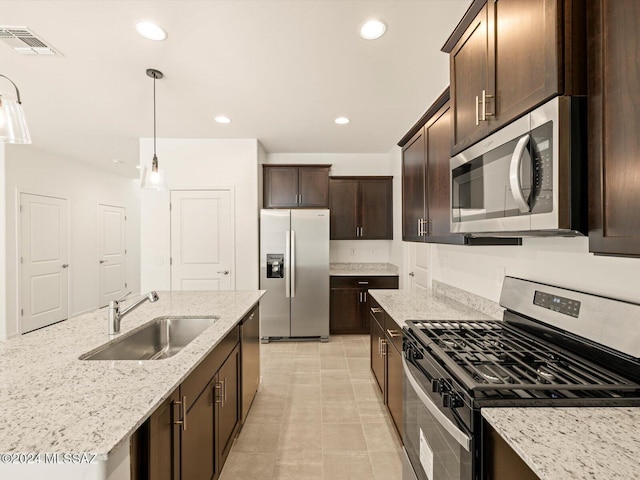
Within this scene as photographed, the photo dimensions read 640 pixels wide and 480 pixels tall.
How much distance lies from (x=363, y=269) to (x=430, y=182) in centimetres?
275

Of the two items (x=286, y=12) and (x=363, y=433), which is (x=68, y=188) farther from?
(x=363, y=433)

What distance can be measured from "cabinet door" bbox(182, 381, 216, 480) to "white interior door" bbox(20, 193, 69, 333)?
474cm

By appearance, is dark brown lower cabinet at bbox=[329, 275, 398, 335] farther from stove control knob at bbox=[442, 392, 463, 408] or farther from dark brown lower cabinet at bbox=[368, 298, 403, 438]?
stove control knob at bbox=[442, 392, 463, 408]

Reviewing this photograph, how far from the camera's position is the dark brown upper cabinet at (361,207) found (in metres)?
4.76

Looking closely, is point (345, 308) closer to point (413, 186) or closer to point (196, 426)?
point (413, 186)

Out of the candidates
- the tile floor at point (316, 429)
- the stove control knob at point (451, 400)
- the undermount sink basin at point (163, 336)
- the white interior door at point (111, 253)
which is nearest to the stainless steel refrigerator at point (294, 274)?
the tile floor at point (316, 429)

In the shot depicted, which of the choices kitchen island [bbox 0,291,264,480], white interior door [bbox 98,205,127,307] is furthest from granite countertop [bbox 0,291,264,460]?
white interior door [bbox 98,205,127,307]

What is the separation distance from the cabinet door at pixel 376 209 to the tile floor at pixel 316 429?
1.95 metres

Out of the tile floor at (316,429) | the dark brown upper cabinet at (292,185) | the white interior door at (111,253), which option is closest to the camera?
the tile floor at (316,429)

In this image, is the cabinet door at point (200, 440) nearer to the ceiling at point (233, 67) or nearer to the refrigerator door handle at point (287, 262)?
the ceiling at point (233, 67)

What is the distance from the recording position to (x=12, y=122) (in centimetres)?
146

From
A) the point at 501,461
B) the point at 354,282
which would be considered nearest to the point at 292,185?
the point at 354,282

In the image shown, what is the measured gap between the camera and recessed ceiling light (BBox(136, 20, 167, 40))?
190 centimetres

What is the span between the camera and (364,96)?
2.90m
